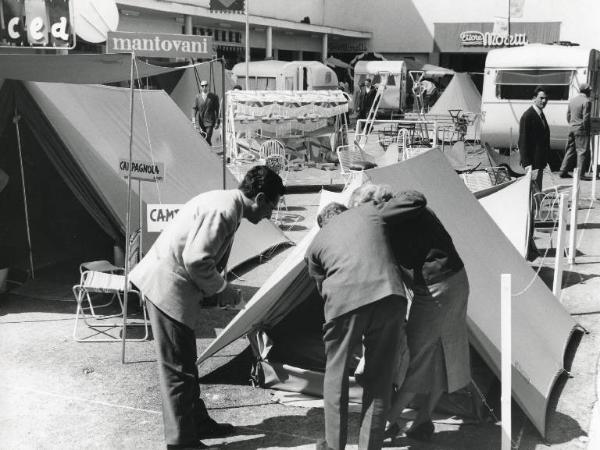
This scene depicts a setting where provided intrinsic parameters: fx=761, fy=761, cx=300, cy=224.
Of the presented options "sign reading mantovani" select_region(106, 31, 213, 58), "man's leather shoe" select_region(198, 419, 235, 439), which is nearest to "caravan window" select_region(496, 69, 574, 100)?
"sign reading mantovani" select_region(106, 31, 213, 58)

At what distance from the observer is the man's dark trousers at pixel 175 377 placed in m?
4.21

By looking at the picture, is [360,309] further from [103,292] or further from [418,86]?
[418,86]

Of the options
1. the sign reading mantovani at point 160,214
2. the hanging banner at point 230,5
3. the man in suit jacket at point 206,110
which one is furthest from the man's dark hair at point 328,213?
the hanging banner at point 230,5

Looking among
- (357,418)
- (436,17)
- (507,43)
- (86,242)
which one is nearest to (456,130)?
(86,242)

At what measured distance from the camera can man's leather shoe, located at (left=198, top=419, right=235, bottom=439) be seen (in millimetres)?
4492

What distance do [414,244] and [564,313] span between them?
2.59m

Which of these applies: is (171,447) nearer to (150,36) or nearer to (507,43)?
(150,36)

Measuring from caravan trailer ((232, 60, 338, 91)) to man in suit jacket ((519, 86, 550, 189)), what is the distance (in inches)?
629

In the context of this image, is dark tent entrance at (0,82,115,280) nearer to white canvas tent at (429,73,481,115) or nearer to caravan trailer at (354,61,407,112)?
white canvas tent at (429,73,481,115)

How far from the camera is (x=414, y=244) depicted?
167 inches

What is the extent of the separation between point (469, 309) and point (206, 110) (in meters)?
12.8

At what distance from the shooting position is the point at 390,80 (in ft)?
100

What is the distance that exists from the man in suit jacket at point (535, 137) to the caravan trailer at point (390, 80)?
19928 mm

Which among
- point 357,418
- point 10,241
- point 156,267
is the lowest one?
point 357,418
